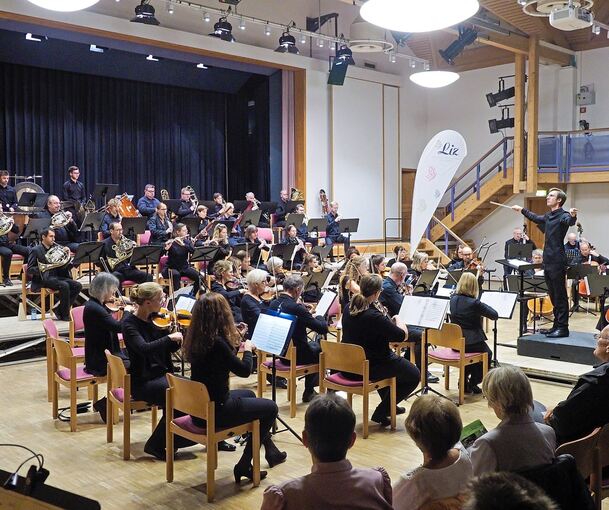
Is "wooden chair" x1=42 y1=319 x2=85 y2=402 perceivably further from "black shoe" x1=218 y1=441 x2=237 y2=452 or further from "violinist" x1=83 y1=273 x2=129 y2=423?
A: "black shoe" x1=218 y1=441 x2=237 y2=452

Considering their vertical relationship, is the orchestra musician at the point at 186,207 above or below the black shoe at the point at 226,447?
above

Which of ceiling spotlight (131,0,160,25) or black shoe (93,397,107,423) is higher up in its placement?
ceiling spotlight (131,0,160,25)

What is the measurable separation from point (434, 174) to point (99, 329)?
4.61 meters

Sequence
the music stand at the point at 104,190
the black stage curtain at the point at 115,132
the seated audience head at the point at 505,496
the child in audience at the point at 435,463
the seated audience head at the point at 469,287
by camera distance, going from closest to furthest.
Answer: the seated audience head at the point at 505,496, the child in audience at the point at 435,463, the seated audience head at the point at 469,287, the music stand at the point at 104,190, the black stage curtain at the point at 115,132

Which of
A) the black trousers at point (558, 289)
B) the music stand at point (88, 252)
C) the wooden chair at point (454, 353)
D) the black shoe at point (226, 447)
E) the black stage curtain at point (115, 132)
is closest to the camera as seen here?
the black shoe at point (226, 447)

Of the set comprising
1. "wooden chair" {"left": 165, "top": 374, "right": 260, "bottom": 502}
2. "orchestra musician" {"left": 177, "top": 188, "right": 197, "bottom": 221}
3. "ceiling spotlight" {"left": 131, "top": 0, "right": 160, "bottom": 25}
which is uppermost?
"ceiling spotlight" {"left": 131, "top": 0, "right": 160, "bottom": 25}

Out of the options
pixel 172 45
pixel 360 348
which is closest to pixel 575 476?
pixel 360 348

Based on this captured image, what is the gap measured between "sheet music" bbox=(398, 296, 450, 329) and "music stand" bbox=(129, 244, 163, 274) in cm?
429

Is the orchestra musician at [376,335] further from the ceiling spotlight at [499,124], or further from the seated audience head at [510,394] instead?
the ceiling spotlight at [499,124]

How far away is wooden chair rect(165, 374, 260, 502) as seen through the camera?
12.8 ft

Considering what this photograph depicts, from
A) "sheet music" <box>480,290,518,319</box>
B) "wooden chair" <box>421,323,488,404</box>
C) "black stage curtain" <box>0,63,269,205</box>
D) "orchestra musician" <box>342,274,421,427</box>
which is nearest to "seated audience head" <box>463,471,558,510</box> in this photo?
"orchestra musician" <box>342,274,421,427</box>

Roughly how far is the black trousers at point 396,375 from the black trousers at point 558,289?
2.64 meters

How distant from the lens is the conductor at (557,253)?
7098 mm

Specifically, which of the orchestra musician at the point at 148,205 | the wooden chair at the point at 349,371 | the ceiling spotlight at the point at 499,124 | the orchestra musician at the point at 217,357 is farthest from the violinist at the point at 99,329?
the ceiling spotlight at the point at 499,124
